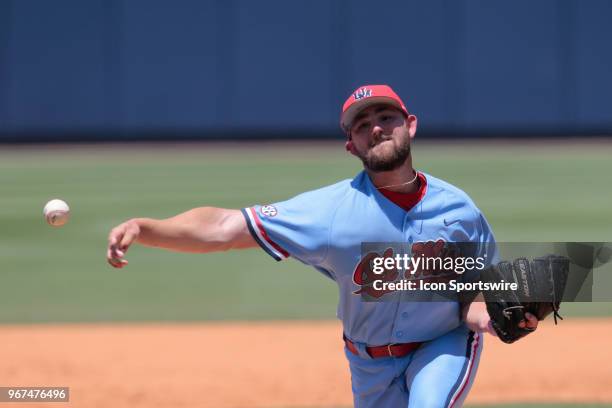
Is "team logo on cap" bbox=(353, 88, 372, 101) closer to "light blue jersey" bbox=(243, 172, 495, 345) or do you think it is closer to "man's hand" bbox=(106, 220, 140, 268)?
"light blue jersey" bbox=(243, 172, 495, 345)

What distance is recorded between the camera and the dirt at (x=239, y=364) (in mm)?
6461

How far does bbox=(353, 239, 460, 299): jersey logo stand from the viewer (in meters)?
4.15

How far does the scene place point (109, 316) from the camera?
8.80m

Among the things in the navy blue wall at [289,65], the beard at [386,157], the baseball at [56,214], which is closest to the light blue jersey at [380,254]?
the beard at [386,157]

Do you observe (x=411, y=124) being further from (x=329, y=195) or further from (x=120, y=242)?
(x=120, y=242)

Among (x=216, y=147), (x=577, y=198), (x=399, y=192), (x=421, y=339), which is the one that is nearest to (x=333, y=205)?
(x=399, y=192)

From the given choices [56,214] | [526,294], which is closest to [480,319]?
[526,294]

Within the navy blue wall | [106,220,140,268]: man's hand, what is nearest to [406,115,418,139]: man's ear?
[106,220,140,268]: man's hand

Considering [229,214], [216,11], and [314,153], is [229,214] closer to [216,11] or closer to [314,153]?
[314,153]

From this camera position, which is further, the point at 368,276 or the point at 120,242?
the point at 368,276

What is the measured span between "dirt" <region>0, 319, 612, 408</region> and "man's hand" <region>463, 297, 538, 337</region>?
7.31 feet

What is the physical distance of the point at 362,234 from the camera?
4.10 m

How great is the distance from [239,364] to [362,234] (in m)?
3.36

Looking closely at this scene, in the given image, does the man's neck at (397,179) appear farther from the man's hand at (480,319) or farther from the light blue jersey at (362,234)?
the man's hand at (480,319)
